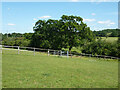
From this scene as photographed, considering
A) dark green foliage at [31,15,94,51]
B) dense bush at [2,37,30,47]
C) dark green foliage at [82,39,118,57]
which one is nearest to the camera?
dark green foliage at [31,15,94,51]

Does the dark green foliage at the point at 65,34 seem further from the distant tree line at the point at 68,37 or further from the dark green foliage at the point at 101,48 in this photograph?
the dark green foliage at the point at 101,48

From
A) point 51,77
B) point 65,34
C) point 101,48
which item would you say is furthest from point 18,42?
point 51,77

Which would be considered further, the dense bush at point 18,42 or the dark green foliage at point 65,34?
the dense bush at point 18,42

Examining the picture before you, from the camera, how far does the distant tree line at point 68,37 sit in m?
38.4

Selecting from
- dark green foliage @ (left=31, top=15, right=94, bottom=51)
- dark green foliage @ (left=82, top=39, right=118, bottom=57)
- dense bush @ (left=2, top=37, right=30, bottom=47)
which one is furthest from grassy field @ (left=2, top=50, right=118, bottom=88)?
dense bush @ (left=2, top=37, right=30, bottom=47)

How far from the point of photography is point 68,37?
3853 cm

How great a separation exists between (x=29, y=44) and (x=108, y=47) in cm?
2727

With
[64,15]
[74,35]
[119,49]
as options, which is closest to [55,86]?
[74,35]

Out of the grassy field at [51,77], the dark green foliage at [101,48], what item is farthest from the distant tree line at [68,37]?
the grassy field at [51,77]

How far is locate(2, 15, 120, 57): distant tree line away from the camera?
38.4 metres

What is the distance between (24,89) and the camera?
552 cm

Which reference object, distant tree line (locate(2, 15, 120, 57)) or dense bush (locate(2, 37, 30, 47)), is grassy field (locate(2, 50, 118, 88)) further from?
dense bush (locate(2, 37, 30, 47))

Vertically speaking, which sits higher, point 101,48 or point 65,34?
point 65,34

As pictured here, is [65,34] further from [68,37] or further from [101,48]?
[101,48]
